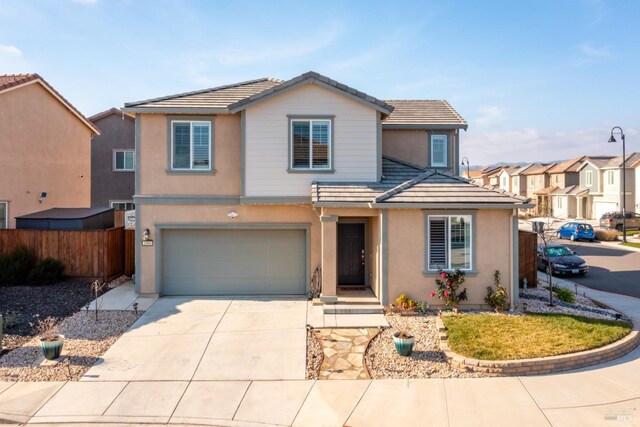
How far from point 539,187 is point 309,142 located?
5399 cm

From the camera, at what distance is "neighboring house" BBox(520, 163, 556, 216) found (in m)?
53.5

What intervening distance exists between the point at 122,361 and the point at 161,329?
1.88 m

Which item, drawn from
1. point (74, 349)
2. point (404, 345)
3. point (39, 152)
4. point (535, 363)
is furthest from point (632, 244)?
point (39, 152)

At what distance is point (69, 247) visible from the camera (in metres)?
15.2

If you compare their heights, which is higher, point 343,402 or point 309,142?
point 309,142

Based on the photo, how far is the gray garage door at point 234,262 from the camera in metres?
14.4

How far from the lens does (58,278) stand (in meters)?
14.8

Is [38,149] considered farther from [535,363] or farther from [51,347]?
[535,363]

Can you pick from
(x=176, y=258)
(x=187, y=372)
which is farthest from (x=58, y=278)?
(x=187, y=372)

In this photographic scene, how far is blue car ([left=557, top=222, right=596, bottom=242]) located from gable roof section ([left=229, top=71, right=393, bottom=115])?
24.1 meters

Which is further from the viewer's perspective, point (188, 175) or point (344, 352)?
point (188, 175)

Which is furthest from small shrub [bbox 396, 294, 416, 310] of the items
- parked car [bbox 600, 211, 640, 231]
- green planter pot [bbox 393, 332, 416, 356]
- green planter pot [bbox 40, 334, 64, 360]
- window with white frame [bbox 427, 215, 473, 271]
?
parked car [bbox 600, 211, 640, 231]

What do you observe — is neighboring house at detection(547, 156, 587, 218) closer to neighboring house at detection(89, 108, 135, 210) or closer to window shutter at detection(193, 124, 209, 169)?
neighboring house at detection(89, 108, 135, 210)

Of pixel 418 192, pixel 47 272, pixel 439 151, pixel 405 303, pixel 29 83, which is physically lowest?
pixel 405 303
